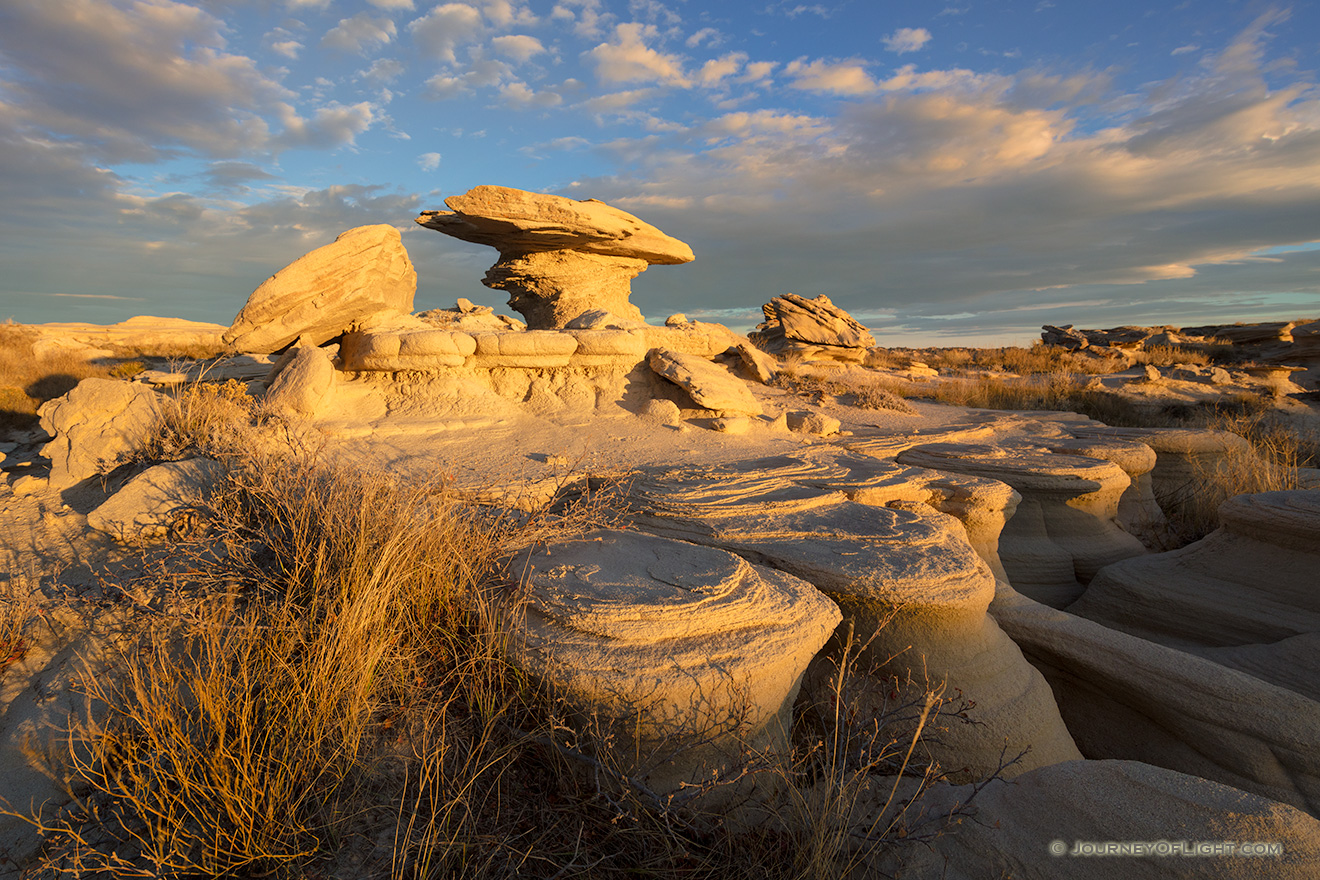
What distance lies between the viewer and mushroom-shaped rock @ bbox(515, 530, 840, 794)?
2.13 m

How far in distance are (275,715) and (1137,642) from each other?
157 inches

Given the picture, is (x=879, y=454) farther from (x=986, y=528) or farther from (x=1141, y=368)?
(x=1141, y=368)

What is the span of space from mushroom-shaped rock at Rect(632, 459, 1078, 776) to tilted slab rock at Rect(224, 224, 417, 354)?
4.49m

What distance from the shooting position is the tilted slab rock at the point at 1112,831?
1.63 metres

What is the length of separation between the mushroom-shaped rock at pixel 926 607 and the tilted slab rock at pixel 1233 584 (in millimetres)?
1860

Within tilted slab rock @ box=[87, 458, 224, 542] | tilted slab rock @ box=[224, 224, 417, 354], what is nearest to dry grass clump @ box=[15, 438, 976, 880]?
tilted slab rock @ box=[87, 458, 224, 542]

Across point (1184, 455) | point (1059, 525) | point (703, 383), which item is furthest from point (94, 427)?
point (1184, 455)

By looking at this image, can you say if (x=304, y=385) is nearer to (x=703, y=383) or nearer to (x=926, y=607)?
(x=703, y=383)

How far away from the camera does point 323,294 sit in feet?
19.5

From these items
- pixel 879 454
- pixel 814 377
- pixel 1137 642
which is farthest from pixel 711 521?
pixel 814 377

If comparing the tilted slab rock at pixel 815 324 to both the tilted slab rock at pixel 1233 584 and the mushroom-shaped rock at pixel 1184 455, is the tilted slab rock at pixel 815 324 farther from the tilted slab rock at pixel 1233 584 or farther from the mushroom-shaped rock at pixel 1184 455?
the tilted slab rock at pixel 1233 584

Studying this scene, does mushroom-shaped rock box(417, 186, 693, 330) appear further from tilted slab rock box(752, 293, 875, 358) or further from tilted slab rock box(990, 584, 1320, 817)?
tilted slab rock box(990, 584, 1320, 817)

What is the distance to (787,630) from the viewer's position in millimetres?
2414

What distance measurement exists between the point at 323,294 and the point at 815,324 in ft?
31.4
